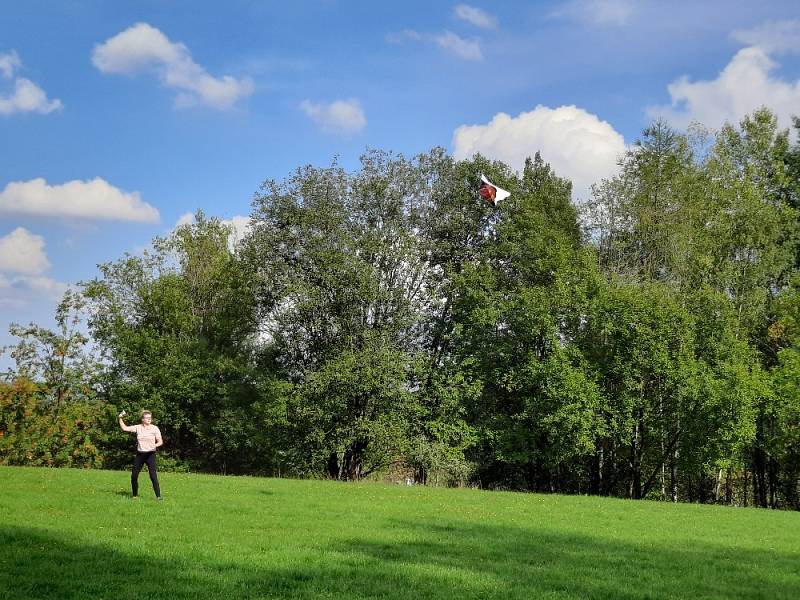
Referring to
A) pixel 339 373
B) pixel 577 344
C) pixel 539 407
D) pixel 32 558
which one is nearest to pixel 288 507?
pixel 32 558

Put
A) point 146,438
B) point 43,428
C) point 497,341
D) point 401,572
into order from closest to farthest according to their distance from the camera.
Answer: point 401,572
point 146,438
point 43,428
point 497,341

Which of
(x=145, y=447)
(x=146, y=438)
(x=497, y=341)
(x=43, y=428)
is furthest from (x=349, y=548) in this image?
(x=497, y=341)

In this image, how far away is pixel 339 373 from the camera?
4094cm

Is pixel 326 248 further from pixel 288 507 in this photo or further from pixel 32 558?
pixel 32 558

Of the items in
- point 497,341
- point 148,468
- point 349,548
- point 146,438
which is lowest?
point 349,548

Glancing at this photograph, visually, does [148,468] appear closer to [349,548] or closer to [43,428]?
[349,548]

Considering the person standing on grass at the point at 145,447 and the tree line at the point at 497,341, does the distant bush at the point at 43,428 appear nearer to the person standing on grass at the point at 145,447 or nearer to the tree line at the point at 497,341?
the tree line at the point at 497,341

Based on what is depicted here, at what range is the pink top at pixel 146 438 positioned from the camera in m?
21.2

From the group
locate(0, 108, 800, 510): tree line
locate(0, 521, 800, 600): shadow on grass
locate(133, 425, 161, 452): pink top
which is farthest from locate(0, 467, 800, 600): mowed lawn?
locate(0, 108, 800, 510): tree line

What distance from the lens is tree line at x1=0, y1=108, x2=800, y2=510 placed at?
41.0 metres

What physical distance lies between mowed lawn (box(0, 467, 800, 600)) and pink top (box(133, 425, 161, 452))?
1.36 metres

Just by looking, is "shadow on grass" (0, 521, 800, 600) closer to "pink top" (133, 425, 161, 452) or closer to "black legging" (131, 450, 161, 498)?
"black legging" (131, 450, 161, 498)

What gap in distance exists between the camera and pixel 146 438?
21297 millimetres

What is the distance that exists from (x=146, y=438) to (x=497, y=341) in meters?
27.1
